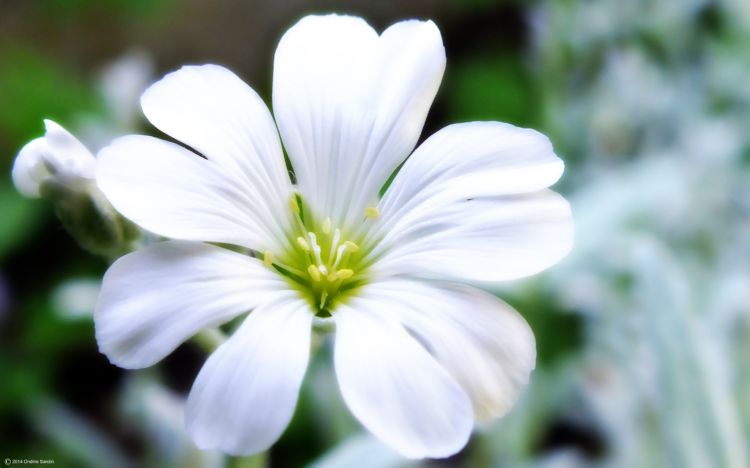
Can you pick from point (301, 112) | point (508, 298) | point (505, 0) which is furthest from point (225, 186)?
point (505, 0)

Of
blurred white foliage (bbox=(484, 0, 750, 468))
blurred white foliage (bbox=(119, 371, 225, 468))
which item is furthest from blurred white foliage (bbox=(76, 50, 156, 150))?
blurred white foliage (bbox=(484, 0, 750, 468))

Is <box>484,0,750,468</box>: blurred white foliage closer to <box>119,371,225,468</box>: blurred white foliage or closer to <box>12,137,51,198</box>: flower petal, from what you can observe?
<box>119,371,225,468</box>: blurred white foliage

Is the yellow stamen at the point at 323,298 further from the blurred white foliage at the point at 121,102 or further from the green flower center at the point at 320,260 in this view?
the blurred white foliage at the point at 121,102

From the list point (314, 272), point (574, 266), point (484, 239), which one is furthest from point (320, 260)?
point (574, 266)

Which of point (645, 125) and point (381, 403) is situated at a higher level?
point (381, 403)

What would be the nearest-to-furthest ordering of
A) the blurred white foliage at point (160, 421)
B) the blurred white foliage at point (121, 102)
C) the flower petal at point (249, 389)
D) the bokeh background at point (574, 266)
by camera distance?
the flower petal at point (249, 389) → the blurred white foliage at point (160, 421) → the bokeh background at point (574, 266) → the blurred white foliage at point (121, 102)

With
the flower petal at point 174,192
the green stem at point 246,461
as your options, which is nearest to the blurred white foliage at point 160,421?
the green stem at point 246,461

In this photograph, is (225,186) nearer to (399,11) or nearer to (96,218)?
(96,218)
